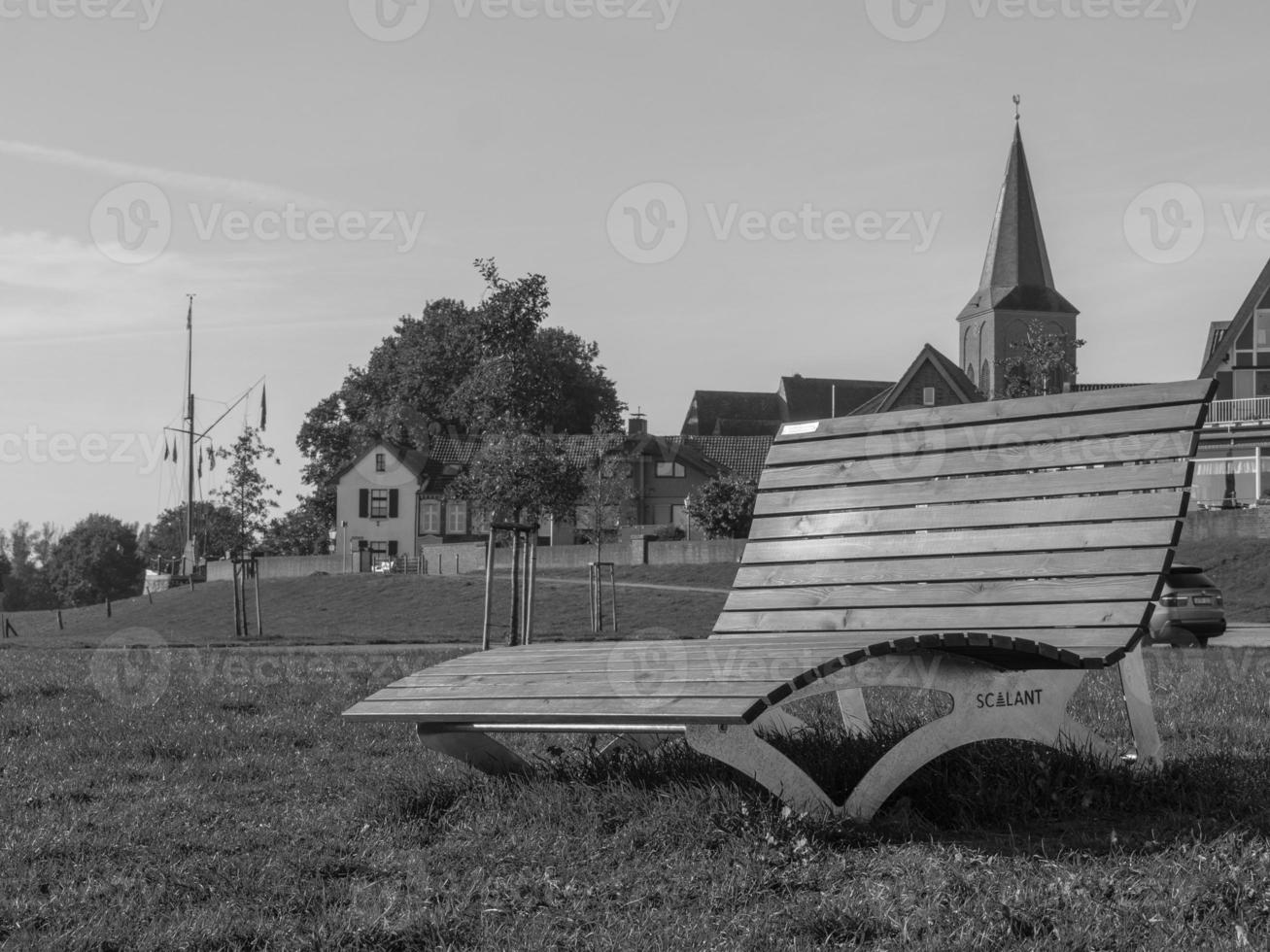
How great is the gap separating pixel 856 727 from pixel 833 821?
126cm

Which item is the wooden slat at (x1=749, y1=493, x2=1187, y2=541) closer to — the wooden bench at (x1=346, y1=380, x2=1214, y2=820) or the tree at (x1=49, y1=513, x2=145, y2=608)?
the wooden bench at (x1=346, y1=380, x2=1214, y2=820)

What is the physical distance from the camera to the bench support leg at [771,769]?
14.6 feet

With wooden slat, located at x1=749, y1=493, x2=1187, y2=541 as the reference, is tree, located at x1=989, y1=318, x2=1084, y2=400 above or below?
above

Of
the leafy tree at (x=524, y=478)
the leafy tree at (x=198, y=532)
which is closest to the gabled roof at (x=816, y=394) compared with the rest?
the leafy tree at (x=198, y=532)

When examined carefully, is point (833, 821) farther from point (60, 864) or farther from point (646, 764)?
point (60, 864)

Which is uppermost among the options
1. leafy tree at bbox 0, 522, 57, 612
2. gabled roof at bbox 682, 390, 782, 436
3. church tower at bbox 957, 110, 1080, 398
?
church tower at bbox 957, 110, 1080, 398

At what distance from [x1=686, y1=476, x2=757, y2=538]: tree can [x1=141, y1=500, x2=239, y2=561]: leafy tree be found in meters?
29.5

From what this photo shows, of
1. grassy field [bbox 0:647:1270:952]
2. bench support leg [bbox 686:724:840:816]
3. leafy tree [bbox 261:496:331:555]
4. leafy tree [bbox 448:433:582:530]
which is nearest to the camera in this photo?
grassy field [bbox 0:647:1270:952]

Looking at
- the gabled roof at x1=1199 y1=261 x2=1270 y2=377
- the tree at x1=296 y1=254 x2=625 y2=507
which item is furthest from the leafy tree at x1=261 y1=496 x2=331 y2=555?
the gabled roof at x1=1199 y1=261 x2=1270 y2=377

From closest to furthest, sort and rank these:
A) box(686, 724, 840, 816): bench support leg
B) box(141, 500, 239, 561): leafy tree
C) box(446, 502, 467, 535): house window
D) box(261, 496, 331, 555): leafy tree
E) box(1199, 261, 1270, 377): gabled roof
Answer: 1. box(686, 724, 840, 816): bench support leg
2. box(1199, 261, 1270, 377): gabled roof
3. box(141, 500, 239, 561): leafy tree
4. box(261, 496, 331, 555): leafy tree
5. box(446, 502, 467, 535): house window

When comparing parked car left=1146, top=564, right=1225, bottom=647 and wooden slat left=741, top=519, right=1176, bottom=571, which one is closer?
wooden slat left=741, top=519, right=1176, bottom=571

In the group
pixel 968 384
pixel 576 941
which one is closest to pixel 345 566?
pixel 968 384

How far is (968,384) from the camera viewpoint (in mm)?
81750

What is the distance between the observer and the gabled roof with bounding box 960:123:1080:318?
9075 centimetres
